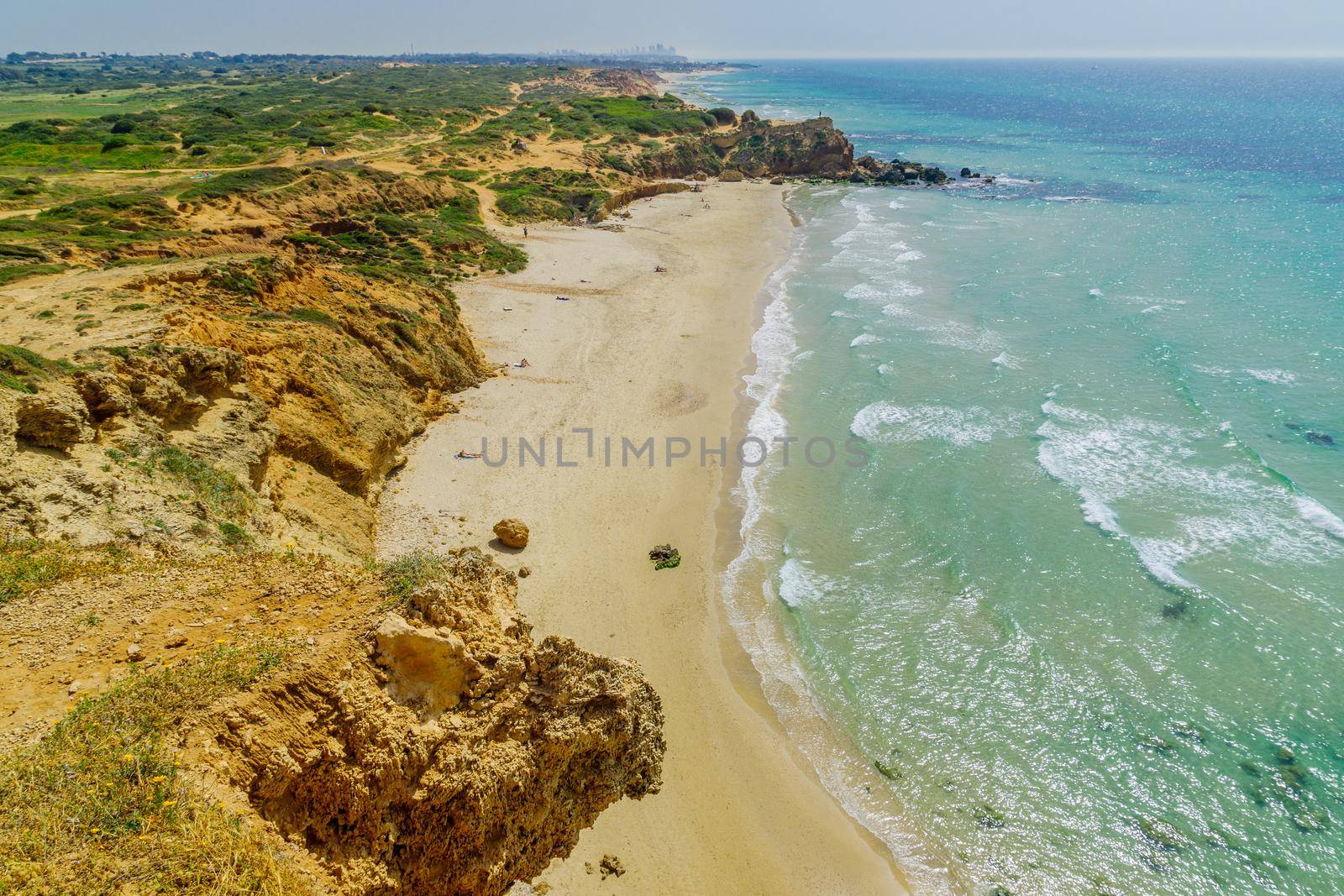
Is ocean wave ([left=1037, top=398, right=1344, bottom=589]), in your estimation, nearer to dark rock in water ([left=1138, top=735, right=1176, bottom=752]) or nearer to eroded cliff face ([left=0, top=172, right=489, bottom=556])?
dark rock in water ([left=1138, top=735, right=1176, bottom=752])

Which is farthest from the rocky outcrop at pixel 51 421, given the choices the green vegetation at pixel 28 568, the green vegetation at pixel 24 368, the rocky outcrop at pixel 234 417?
the green vegetation at pixel 28 568

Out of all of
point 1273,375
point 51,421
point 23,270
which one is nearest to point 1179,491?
point 1273,375

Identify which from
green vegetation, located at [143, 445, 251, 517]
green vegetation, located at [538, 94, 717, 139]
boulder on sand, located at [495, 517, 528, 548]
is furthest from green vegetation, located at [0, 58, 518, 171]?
green vegetation, located at [143, 445, 251, 517]

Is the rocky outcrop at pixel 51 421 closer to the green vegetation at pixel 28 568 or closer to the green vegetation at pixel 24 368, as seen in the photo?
the green vegetation at pixel 24 368

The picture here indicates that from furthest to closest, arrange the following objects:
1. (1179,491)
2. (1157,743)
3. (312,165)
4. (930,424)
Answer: (312,165) < (930,424) < (1179,491) < (1157,743)

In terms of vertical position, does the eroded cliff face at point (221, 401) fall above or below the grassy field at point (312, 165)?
below

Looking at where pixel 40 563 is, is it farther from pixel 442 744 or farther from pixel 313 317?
pixel 313 317

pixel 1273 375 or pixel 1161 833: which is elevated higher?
pixel 1273 375
